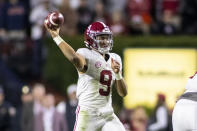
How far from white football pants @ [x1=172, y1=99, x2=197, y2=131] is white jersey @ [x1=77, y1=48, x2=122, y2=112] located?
987 millimetres

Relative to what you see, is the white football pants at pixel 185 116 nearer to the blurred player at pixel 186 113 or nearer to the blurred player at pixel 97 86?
the blurred player at pixel 186 113

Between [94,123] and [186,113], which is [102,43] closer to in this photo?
[94,123]

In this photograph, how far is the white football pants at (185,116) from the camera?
337 inches

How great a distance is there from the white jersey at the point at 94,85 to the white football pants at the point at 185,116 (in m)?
0.99

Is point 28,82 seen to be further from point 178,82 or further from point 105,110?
point 105,110

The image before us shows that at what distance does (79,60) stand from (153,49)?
7.71 m

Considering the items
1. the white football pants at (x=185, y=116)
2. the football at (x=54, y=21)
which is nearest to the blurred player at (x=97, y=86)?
the football at (x=54, y=21)

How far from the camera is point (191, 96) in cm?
876

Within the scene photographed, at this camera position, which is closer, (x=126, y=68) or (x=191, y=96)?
(x=191, y=96)

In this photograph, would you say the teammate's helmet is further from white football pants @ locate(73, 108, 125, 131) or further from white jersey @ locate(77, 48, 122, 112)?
white football pants @ locate(73, 108, 125, 131)

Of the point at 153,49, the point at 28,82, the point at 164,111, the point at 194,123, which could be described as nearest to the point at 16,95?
the point at 28,82

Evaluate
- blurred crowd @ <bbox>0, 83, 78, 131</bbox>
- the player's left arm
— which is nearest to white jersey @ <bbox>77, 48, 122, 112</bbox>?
the player's left arm

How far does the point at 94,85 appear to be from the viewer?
9.30m

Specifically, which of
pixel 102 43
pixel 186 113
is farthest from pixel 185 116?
pixel 102 43
